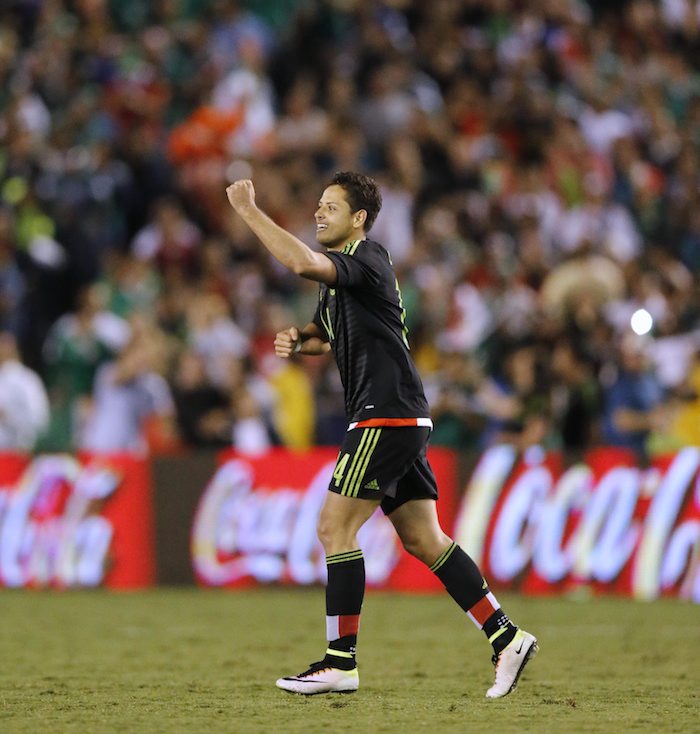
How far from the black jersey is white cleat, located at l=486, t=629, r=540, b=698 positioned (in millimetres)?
1082

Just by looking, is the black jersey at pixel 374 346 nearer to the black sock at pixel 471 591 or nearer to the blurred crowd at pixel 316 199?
the black sock at pixel 471 591

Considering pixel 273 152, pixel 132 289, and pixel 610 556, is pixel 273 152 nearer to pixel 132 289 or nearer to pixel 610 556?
pixel 132 289

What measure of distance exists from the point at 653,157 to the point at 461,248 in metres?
2.88

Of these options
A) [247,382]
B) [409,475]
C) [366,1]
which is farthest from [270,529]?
[366,1]

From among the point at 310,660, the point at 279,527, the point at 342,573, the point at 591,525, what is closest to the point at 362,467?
the point at 342,573

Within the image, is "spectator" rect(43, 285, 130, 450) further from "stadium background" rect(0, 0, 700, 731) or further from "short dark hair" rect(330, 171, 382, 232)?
"short dark hair" rect(330, 171, 382, 232)

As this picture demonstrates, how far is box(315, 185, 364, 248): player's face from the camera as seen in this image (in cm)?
702

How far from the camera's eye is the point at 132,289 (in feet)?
51.5

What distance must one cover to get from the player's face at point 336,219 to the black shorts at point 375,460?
2.81ft

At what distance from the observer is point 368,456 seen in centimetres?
691

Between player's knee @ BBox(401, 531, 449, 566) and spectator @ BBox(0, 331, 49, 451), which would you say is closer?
player's knee @ BBox(401, 531, 449, 566)

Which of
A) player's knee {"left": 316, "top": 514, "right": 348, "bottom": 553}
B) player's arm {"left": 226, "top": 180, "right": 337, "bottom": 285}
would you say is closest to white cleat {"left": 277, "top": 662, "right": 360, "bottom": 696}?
player's knee {"left": 316, "top": 514, "right": 348, "bottom": 553}

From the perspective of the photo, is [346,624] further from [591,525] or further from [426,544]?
[591,525]

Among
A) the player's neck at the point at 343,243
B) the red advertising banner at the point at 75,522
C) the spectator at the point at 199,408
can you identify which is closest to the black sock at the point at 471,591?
the player's neck at the point at 343,243
